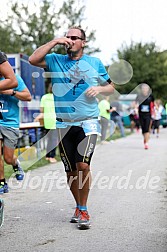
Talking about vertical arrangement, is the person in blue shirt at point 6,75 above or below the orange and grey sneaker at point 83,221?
above

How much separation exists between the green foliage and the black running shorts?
51.3 m

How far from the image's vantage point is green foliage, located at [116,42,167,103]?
57.9 m

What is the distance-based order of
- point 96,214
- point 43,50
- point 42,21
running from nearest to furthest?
point 43,50 → point 96,214 → point 42,21

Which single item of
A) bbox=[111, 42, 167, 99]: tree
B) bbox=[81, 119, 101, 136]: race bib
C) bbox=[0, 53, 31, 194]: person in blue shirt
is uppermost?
bbox=[81, 119, 101, 136]: race bib

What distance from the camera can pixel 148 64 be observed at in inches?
2315

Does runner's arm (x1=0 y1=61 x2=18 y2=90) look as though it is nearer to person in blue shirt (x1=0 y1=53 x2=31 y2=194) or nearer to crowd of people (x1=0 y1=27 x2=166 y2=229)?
crowd of people (x1=0 y1=27 x2=166 y2=229)

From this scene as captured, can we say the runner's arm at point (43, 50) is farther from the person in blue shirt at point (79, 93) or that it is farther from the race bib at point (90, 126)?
the race bib at point (90, 126)

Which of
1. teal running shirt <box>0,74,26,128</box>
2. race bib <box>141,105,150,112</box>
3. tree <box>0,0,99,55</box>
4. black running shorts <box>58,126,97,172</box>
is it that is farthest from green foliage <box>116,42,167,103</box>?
black running shorts <box>58,126,97,172</box>

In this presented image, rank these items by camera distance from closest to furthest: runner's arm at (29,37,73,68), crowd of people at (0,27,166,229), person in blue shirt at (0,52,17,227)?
person in blue shirt at (0,52,17,227) < runner's arm at (29,37,73,68) < crowd of people at (0,27,166,229)

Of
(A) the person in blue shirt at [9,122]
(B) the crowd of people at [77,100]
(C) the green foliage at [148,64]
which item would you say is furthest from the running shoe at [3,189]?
(C) the green foliage at [148,64]

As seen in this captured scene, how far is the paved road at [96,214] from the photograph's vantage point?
5.02m

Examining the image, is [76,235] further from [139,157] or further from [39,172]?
[139,157]

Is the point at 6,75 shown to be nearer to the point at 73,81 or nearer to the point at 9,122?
the point at 73,81

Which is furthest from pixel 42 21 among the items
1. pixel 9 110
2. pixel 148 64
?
pixel 9 110
